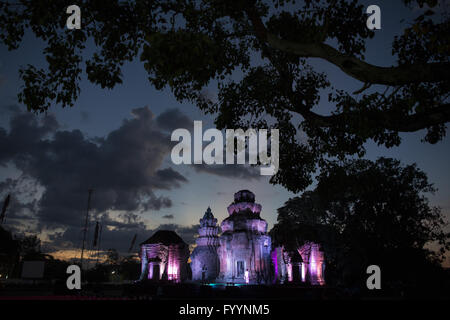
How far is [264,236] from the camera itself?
124ft

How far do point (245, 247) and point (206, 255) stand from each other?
→ 5569mm

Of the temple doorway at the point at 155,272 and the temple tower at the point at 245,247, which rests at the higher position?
the temple tower at the point at 245,247

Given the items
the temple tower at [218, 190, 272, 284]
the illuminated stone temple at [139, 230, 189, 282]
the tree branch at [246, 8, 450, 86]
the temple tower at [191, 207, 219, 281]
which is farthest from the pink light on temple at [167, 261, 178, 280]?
the tree branch at [246, 8, 450, 86]

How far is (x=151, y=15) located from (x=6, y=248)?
25.8m

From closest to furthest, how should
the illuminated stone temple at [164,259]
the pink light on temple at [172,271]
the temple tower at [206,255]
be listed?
the illuminated stone temple at [164,259] < the pink light on temple at [172,271] < the temple tower at [206,255]

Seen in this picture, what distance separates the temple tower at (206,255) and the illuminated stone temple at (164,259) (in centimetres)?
141

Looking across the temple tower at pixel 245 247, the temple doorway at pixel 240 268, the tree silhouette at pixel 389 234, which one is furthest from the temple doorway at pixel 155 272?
the tree silhouette at pixel 389 234

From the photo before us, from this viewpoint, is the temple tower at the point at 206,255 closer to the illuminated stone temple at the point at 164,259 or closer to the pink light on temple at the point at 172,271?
the illuminated stone temple at the point at 164,259

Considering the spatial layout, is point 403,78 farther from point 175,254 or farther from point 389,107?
point 175,254

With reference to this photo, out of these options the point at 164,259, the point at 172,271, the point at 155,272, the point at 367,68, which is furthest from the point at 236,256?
the point at 367,68

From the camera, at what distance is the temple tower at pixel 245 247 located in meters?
36.1

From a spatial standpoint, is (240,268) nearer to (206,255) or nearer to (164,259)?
(206,255)
